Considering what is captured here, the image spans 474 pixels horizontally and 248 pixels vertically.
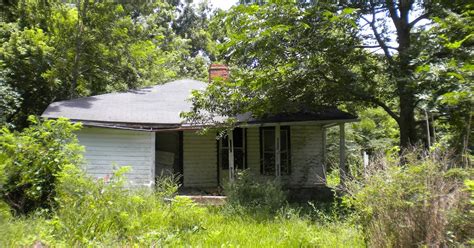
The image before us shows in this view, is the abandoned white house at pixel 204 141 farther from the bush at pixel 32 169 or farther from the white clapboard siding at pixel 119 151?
the bush at pixel 32 169

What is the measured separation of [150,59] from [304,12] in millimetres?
12697

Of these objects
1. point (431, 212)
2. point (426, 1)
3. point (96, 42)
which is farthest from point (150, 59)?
point (431, 212)

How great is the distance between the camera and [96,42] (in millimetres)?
16469

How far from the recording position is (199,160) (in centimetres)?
1343

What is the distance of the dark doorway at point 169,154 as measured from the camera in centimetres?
1317

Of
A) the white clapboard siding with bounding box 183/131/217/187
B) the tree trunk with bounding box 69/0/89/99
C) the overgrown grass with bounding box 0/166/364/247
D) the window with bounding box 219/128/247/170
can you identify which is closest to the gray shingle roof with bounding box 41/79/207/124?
the white clapboard siding with bounding box 183/131/217/187

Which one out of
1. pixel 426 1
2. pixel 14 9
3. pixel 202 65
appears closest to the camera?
pixel 426 1

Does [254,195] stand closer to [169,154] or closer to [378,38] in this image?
[169,154]

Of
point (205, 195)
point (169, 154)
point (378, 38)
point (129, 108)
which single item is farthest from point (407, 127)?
point (129, 108)

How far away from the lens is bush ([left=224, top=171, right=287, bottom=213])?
28.5 feet

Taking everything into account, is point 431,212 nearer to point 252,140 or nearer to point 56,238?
point 56,238

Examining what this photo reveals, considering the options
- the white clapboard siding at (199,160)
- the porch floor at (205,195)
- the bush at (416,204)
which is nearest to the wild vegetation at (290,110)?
the bush at (416,204)

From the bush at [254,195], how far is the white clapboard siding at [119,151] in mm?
3001

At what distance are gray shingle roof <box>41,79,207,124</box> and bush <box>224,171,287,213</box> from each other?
319 cm
